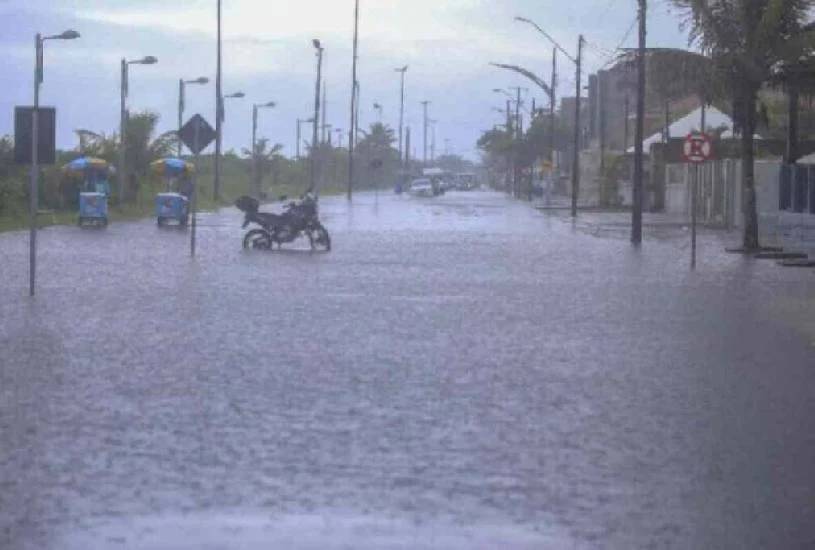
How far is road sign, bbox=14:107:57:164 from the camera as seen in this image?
75.3 ft

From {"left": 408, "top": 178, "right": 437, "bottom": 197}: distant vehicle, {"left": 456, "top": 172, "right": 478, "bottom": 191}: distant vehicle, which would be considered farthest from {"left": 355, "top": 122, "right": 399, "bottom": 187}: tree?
{"left": 408, "top": 178, "right": 437, "bottom": 197}: distant vehicle

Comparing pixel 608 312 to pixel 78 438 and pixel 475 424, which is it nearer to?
pixel 475 424

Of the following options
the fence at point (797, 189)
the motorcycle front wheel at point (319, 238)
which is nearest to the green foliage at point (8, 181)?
the motorcycle front wheel at point (319, 238)

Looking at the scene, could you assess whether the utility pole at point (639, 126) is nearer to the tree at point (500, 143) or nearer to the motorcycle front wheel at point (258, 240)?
the motorcycle front wheel at point (258, 240)

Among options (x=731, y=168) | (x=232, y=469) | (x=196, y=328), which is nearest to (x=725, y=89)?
(x=731, y=168)

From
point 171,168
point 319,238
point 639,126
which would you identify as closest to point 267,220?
point 319,238

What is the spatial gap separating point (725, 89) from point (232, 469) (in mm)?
28315

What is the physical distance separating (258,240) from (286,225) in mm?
967

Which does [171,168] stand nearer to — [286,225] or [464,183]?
[286,225]

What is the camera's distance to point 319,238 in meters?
38.1

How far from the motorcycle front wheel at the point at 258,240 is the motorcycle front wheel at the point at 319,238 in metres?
0.89

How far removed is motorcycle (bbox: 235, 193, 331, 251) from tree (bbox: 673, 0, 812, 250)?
892 cm

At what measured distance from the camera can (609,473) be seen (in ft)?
35.8

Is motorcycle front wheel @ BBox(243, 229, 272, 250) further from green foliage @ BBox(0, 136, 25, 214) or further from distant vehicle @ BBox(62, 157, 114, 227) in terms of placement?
green foliage @ BBox(0, 136, 25, 214)
